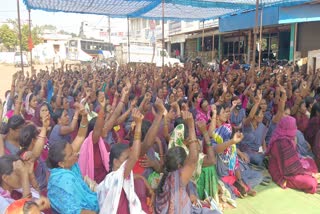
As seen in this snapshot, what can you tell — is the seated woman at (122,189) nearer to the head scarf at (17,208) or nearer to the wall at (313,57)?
the head scarf at (17,208)

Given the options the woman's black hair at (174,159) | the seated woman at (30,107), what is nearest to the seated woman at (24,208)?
the woman's black hair at (174,159)

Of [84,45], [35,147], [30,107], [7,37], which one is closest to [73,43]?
[84,45]

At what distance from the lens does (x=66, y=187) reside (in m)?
2.16

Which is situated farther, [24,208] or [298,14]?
[298,14]

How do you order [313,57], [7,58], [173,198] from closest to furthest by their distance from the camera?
1. [173,198]
2. [313,57]
3. [7,58]

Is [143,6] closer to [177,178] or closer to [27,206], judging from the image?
[177,178]

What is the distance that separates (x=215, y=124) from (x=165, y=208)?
1.49 m

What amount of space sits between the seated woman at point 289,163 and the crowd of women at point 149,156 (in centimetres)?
1

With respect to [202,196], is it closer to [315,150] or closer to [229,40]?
[315,150]

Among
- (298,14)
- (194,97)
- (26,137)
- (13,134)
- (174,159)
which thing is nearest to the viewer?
(174,159)

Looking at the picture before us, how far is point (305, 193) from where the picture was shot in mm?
4113

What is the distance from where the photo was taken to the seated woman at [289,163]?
13.6 ft

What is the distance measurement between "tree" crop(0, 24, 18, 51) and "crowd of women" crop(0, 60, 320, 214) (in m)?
39.6

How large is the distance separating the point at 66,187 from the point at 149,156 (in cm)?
122
